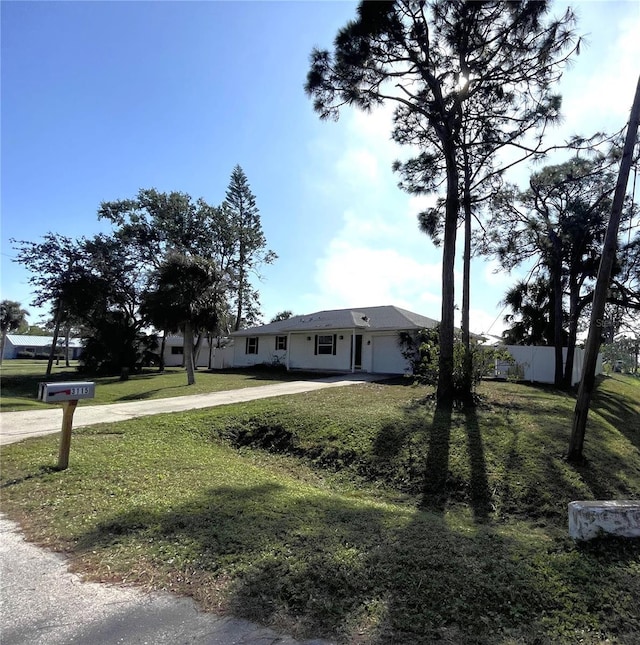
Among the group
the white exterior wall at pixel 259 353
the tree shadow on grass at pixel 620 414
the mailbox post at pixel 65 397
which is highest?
the white exterior wall at pixel 259 353

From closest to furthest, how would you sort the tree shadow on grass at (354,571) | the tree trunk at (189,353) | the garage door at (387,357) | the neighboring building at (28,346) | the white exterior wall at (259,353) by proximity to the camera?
the tree shadow on grass at (354,571)
the tree trunk at (189,353)
the garage door at (387,357)
the white exterior wall at (259,353)
the neighboring building at (28,346)

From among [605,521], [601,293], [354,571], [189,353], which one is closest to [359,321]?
[189,353]

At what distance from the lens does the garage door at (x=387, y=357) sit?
20.1 metres

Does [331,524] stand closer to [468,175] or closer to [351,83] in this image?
[351,83]

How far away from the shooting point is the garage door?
2008 centimetres

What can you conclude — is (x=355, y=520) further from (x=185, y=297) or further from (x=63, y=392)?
(x=185, y=297)

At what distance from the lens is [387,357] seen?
67.7ft

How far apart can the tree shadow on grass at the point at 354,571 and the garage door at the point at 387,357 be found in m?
16.0

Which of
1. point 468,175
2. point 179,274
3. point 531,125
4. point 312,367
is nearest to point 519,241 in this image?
point 468,175

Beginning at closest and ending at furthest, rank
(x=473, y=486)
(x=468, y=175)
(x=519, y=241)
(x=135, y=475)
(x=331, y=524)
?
(x=331, y=524)
(x=135, y=475)
(x=473, y=486)
(x=468, y=175)
(x=519, y=241)

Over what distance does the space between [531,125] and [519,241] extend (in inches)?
393

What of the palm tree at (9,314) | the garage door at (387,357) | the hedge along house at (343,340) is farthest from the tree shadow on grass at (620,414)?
the palm tree at (9,314)

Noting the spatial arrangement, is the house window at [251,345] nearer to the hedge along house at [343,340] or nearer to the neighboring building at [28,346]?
the hedge along house at [343,340]

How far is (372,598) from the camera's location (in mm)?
2660
